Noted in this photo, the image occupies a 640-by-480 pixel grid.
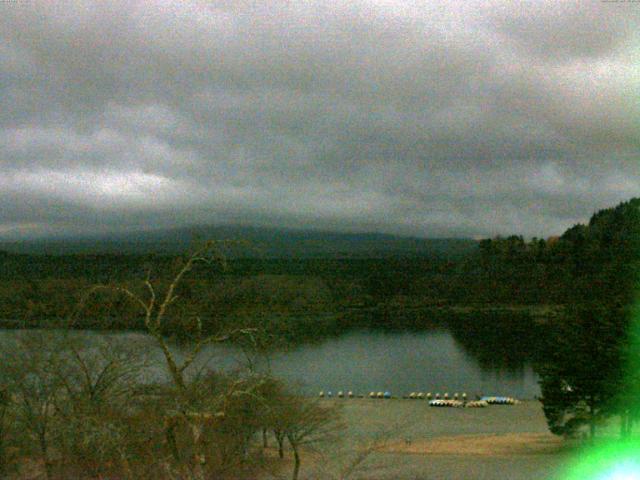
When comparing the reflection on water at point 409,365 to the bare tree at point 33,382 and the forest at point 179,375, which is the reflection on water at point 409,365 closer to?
the forest at point 179,375

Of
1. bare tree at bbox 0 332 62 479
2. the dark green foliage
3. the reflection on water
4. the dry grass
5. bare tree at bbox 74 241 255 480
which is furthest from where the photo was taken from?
the reflection on water

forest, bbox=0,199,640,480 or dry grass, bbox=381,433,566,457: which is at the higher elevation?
Result: forest, bbox=0,199,640,480

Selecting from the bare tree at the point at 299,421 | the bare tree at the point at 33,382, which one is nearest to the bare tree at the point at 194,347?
the bare tree at the point at 33,382

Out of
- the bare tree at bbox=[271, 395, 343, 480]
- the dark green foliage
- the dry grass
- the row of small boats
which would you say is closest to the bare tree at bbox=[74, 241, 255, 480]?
the bare tree at bbox=[271, 395, 343, 480]

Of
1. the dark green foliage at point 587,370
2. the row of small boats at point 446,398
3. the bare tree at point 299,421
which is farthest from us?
the row of small boats at point 446,398

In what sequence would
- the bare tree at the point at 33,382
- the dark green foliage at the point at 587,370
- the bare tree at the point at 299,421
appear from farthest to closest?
1. the dark green foliage at the point at 587,370
2. the bare tree at the point at 299,421
3. the bare tree at the point at 33,382

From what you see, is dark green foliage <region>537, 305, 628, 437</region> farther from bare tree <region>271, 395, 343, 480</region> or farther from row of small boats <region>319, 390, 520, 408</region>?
row of small boats <region>319, 390, 520, 408</region>

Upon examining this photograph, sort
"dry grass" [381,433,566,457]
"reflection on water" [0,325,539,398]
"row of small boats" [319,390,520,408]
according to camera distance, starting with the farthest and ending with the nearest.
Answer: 1. "reflection on water" [0,325,539,398]
2. "row of small boats" [319,390,520,408]
3. "dry grass" [381,433,566,457]

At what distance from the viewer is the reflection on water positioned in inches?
1753

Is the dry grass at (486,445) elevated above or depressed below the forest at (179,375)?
below

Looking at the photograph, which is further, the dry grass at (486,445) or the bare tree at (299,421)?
the dry grass at (486,445)

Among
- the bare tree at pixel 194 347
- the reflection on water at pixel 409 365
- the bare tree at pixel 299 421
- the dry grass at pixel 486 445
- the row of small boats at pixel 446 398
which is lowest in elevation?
the reflection on water at pixel 409 365

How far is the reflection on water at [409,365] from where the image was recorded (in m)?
44.5

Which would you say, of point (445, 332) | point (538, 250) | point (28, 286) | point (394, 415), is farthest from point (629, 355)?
point (538, 250)
